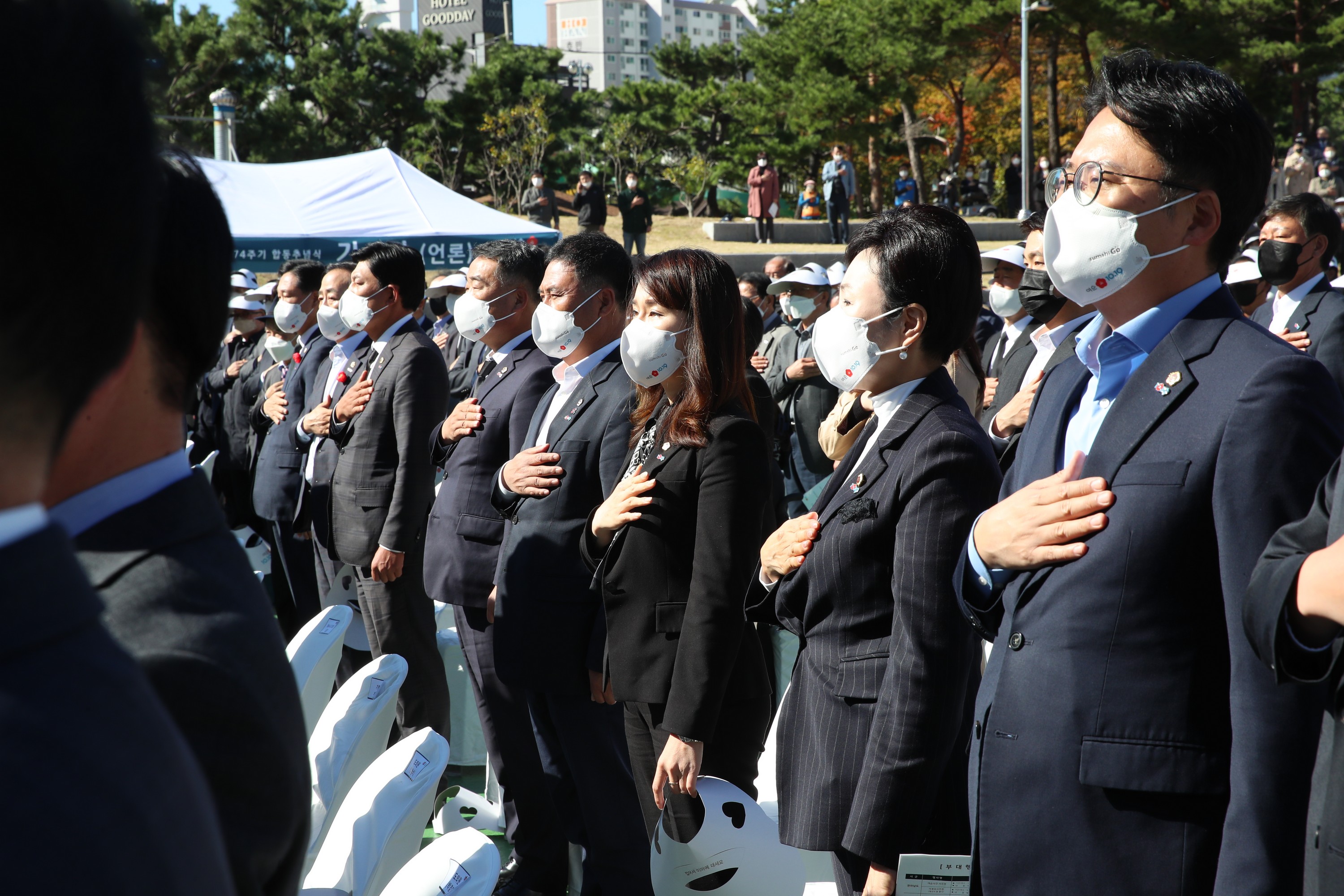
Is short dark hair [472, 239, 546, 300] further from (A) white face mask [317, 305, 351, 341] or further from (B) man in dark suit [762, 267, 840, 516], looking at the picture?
(B) man in dark suit [762, 267, 840, 516]

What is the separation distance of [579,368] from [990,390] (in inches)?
95.3

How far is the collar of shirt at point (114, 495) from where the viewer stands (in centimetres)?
104

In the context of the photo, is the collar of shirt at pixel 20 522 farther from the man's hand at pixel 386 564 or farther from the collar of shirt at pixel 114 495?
the man's hand at pixel 386 564

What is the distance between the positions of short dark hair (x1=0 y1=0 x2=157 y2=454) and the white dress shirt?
587 cm

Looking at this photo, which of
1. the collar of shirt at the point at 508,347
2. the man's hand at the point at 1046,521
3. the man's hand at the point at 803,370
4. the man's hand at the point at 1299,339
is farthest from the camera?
the man's hand at the point at 803,370

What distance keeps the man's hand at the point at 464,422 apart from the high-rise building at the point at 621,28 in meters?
124

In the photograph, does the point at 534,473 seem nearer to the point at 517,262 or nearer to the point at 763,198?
the point at 517,262

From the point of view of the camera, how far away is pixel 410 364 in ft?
15.8

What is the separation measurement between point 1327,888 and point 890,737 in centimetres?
91

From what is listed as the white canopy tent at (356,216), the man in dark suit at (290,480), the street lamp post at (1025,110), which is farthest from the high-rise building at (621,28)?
the man in dark suit at (290,480)

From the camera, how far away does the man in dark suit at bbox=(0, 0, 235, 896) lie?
0.60 metres

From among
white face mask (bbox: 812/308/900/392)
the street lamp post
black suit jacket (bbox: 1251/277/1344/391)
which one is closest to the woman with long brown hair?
white face mask (bbox: 812/308/900/392)

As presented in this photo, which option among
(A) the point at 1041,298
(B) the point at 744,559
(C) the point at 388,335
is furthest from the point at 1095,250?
(C) the point at 388,335

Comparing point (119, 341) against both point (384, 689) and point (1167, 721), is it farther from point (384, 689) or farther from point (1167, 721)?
point (384, 689)
